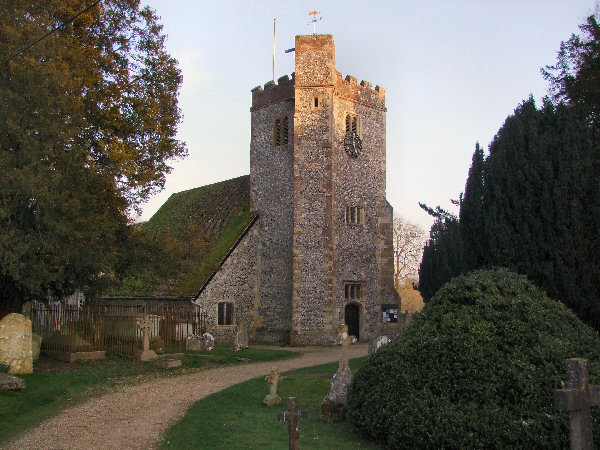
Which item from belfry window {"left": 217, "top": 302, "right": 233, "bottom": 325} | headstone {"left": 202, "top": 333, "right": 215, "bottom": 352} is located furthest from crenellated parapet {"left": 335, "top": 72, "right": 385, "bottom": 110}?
headstone {"left": 202, "top": 333, "right": 215, "bottom": 352}

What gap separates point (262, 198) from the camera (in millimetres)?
27406

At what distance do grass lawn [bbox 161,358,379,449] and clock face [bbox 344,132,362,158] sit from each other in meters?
15.2

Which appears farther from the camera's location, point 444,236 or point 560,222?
point 444,236

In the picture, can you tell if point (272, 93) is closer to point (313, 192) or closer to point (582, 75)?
point (313, 192)

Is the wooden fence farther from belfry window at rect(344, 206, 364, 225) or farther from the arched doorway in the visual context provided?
belfry window at rect(344, 206, 364, 225)

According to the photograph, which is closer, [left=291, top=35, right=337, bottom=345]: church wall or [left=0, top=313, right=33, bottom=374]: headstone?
[left=0, top=313, right=33, bottom=374]: headstone

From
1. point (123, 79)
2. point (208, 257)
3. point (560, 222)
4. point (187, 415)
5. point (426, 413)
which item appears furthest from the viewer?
point (208, 257)

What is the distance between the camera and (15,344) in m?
13.6

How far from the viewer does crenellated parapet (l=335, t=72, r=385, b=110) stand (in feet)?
87.6

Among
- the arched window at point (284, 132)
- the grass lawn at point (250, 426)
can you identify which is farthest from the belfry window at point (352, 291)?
the grass lawn at point (250, 426)

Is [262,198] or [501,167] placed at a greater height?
[262,198]

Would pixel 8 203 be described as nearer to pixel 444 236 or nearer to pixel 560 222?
pixel 560 222

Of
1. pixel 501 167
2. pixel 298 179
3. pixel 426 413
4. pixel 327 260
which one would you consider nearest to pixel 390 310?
pixel 327 260

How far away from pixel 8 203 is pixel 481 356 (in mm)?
12174
